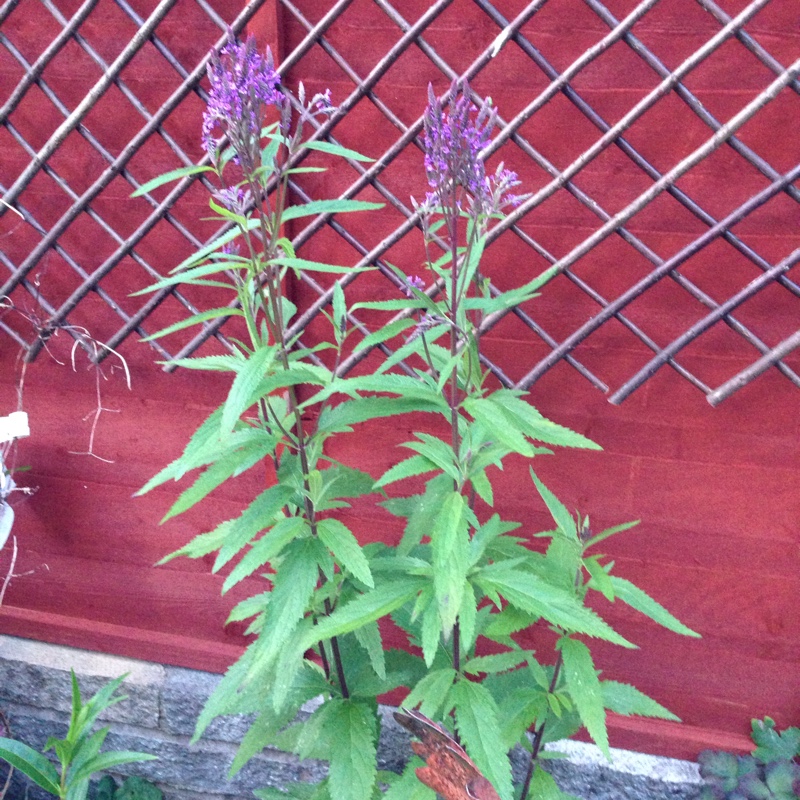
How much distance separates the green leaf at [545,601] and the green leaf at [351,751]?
1.39 feet

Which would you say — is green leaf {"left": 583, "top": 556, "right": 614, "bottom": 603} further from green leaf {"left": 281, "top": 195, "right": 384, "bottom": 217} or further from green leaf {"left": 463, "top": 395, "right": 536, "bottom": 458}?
green leaf {"left": 281, "top": 195, "right": 384, "bottom": 217}

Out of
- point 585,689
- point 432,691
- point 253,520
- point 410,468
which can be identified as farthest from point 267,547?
point 585,689

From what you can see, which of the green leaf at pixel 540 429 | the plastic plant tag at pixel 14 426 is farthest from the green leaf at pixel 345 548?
the plastic plant tag at pixel 14 426

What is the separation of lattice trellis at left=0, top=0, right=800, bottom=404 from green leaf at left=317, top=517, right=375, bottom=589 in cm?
56

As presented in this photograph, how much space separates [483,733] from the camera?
117 cm

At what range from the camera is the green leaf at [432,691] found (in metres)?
1.22

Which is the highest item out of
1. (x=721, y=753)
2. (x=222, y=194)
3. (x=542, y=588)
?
(x=222, y=194)

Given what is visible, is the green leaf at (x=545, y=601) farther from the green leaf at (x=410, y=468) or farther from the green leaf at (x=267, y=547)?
the green leaf at (x=267, y=547)

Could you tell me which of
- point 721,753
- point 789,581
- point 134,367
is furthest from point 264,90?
point 721,753

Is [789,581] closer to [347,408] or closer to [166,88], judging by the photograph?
[347,408]

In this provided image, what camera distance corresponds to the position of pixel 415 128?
1.57 metres

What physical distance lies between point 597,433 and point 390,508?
2.36 feet

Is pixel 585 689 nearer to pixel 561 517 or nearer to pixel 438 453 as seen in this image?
pixel 561 517

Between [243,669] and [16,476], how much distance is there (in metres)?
1.47
